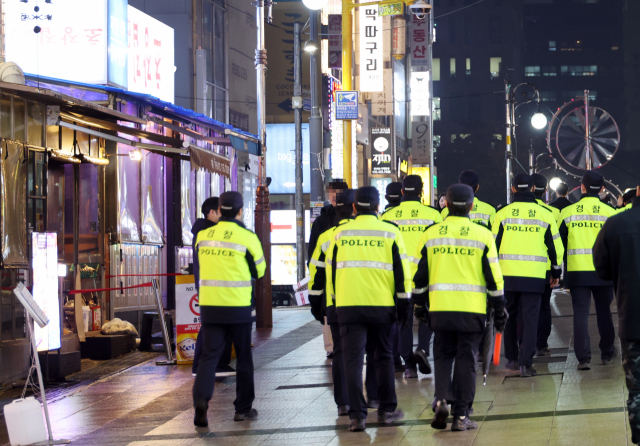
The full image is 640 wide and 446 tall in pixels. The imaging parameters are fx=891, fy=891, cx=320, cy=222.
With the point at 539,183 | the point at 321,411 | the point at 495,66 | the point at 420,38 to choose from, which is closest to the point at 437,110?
the point at 495,66

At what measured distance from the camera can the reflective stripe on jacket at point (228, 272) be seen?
8.65 m

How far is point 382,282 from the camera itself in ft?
26.1

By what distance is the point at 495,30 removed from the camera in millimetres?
101125

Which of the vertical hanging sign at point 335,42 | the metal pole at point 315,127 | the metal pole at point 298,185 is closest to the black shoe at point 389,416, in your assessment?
the metal pole at point 315,127

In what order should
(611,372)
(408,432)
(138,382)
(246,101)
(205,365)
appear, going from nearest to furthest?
(408,432) < (205,365) < (611,372) < (138,382) < (246,101)

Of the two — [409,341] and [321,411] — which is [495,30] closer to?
[409,341]

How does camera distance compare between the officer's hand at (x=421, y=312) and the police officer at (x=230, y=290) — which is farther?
the police officer at (x=230, y=290)

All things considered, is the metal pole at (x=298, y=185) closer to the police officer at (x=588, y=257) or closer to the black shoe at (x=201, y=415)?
the police officer at (x=588, y=257)

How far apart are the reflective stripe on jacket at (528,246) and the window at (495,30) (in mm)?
94749

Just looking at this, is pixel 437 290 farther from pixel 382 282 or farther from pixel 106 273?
pixel 106 273

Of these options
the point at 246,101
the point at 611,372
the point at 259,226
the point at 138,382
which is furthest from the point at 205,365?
the point at 246,101

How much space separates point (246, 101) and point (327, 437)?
78.1 ft

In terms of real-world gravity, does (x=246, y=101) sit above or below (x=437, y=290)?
above

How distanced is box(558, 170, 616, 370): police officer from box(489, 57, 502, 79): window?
92.8 meters
